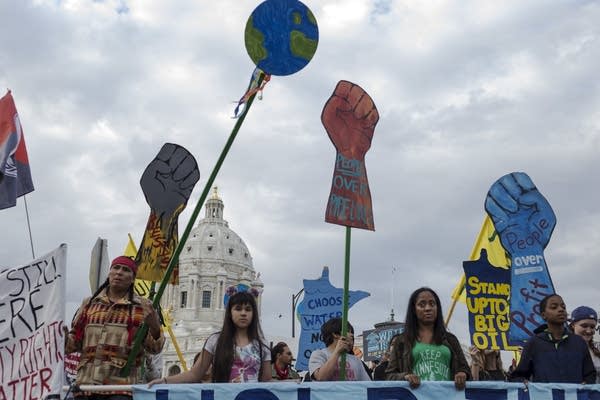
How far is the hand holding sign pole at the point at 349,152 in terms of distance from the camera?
209 inches

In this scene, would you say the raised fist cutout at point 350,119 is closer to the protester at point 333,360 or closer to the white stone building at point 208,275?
the protester at point 333,360

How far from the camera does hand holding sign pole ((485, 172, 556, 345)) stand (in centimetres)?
708

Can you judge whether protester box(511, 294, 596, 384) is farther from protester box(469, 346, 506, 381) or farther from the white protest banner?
the white protest banner

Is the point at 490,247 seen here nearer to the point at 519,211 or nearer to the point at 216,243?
the point at 519,211

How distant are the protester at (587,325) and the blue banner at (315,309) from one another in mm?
4531

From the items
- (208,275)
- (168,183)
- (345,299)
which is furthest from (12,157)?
(208,275)

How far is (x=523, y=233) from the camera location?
24.8 ft

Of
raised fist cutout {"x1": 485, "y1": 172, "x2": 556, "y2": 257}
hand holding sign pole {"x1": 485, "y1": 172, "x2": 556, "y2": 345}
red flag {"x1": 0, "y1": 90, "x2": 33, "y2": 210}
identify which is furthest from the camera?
red flag {"x1": 0, "y1": 90, "x2": 33, "y2": 210}

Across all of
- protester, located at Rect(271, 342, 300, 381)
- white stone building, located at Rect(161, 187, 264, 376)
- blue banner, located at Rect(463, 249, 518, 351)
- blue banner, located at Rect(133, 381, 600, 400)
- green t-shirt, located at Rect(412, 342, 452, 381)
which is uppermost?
white stone building, located at Rect(161, 187, 264, 376)

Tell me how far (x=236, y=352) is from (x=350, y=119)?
2010mm

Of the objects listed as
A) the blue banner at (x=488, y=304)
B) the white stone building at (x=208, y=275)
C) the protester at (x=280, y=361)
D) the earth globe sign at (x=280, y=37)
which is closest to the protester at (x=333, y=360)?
the protester at (x=280, y=361)

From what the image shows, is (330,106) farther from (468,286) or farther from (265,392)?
(468,286)

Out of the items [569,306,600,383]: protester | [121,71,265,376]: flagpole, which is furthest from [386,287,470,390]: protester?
[121,71,265,376]: flagpole

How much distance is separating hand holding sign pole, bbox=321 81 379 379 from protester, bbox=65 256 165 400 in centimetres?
131
